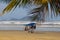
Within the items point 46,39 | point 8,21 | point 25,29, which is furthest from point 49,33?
point 8,21

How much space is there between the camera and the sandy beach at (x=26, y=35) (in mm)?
1339

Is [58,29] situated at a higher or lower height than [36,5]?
lower

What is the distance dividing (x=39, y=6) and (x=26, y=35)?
26 centimetres

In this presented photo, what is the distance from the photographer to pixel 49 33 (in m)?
1.37

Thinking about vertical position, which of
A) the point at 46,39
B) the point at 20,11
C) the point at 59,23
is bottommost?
the point at 46,39

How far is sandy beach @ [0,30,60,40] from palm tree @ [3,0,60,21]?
0.13 meters

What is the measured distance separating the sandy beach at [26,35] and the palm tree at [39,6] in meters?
0.13

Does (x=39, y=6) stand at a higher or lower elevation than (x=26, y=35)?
higher

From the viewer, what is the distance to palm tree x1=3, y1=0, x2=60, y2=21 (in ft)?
4.49

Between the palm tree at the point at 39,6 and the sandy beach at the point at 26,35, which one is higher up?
the palm tree at the point at 39,6

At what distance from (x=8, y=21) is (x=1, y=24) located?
6 centimetres

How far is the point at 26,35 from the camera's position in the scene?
4.51ft

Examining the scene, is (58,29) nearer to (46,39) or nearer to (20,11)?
(46,39)

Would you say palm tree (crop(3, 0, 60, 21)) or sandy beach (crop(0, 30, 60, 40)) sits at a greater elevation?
palm tree (crop(3, 0, 60, 21))
